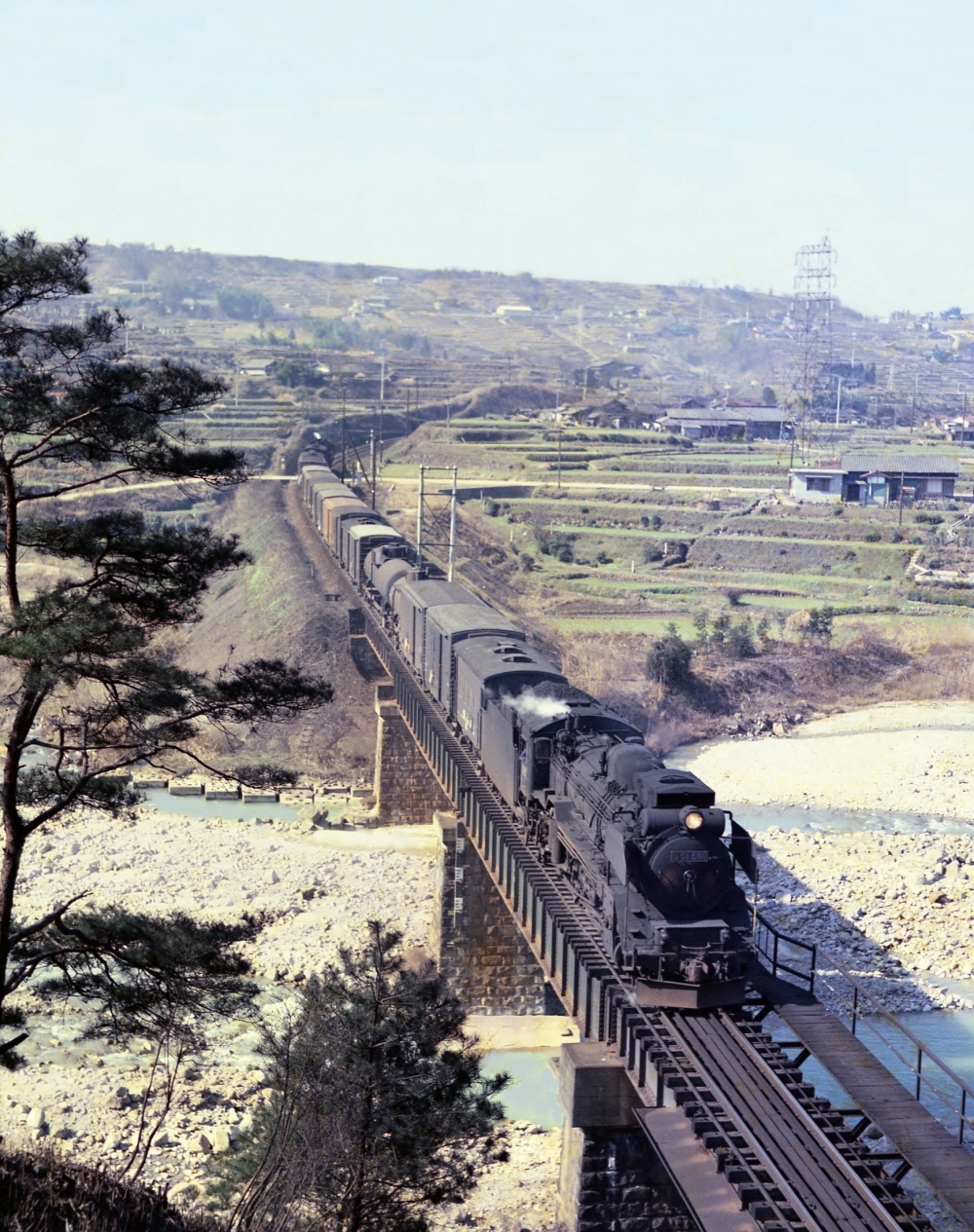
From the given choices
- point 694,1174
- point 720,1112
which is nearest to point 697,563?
point 720,1112

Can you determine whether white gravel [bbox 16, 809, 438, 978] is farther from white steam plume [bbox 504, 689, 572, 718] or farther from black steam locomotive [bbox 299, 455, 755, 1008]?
white steam plume [bbox 504, 689, 572, 718]

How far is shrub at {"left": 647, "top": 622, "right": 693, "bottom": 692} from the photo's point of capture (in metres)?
72.3

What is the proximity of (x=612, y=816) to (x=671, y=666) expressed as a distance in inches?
1896

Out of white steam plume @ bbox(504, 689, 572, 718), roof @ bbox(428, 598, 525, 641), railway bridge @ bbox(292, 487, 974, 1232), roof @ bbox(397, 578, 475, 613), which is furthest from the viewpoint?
roof @ bbox(397, 578, 475, 613)

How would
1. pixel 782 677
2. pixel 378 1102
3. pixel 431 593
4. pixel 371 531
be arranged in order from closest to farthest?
pixel 378 1102, pixel 431 593, pixel 371 531, pixel 782 677

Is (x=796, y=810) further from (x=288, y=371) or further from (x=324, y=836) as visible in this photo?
(x=288, y=371)

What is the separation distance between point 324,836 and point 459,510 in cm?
5194

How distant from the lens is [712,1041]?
72.2 feet

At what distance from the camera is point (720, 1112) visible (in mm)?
19734

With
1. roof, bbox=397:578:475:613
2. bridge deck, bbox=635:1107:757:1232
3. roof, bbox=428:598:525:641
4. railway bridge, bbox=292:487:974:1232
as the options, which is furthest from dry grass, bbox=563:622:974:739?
bridge deck, bbox=635:1107:757:1232

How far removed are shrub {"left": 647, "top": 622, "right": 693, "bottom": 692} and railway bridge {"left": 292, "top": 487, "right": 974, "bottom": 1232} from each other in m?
39.8

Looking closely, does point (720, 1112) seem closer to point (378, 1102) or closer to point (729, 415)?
point (378, 1102)

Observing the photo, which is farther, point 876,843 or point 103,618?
point 876,843

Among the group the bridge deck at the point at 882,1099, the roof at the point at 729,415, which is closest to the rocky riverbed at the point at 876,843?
the bridge deck at the point at 882,1099
